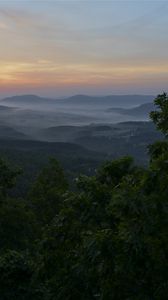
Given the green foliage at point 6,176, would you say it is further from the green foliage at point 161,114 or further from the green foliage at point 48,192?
the green foliage at point 161,114

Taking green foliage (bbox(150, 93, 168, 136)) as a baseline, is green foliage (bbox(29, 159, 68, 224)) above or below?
below

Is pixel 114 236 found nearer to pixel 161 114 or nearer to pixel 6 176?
pixel 161 114

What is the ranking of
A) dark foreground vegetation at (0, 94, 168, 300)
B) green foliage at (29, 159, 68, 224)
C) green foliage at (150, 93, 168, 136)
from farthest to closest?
green foliage at (29, 159, 68, 224) → green foliage at (150, 93, 168, 136) → dark foreground vegetation at (0, 94, 168, 300)

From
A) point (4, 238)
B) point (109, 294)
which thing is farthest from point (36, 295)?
point (109, 294)

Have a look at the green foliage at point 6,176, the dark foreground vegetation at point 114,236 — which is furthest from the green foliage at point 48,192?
the dark foreground vegetation at point 114,236

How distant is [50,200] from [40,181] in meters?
2.10

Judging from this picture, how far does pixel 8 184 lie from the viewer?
108 feet

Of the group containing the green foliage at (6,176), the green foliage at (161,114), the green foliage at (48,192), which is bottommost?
the green foliage at (48,192)

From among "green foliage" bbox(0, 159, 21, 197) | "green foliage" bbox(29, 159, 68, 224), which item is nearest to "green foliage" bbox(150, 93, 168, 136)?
"green foliage" bbox(0, 159, 21, 197)

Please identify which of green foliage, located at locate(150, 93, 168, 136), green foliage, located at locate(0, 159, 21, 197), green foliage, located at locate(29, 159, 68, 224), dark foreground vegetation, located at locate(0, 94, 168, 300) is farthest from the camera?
green foliage, located at locate(29, 159, 68, 224)

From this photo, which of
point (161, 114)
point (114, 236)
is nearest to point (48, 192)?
point (161, 114)

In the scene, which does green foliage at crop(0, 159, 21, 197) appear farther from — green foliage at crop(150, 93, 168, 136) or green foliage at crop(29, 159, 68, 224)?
green foliage at crop(150, 93, 168, 136)

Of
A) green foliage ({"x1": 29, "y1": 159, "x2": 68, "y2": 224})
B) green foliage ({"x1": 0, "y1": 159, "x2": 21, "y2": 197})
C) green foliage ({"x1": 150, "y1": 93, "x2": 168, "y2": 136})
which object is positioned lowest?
green foliage ({"x1": 29, "y1": 159, "x2": 68, "y2": 224})

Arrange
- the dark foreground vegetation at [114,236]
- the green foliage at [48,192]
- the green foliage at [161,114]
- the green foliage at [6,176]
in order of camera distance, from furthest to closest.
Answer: the green foliage at [48,192] → the green foliage at [6,176] → the green foliage at [161,114] → the dark foreground vegetation at [114,236]
